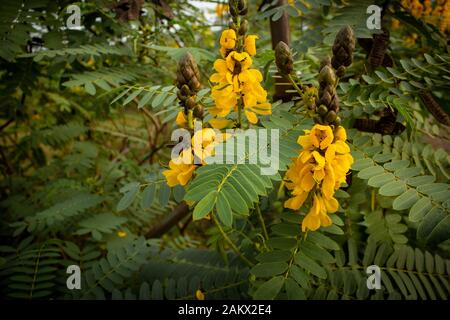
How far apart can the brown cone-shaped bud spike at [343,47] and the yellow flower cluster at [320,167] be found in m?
0.18

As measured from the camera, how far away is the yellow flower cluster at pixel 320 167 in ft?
2.73

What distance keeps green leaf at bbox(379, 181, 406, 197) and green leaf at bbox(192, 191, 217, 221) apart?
Result: 0.48m

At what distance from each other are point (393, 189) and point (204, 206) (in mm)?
548

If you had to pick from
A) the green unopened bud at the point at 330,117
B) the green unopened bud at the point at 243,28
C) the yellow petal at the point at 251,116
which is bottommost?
the yellow petal at the point at 251,116

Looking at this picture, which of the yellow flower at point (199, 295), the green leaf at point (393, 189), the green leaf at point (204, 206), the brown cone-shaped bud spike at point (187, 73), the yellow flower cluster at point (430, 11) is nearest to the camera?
the green leaf at point (204, 206)

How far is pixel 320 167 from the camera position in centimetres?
82

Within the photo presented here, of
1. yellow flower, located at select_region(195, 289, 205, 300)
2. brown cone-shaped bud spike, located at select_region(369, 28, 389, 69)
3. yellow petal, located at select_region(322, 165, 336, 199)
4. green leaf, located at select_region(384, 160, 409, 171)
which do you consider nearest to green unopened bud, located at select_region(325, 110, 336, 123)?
yellow petal, located at select_region(322, 165, 336, 199)

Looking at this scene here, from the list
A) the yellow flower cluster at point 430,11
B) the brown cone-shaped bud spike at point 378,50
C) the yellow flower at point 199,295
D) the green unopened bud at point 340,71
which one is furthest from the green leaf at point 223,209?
the yellow flower cluster at point 430,11

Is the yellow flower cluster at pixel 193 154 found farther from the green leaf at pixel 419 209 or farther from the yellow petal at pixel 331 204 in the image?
the green leaf at pixel 419 209

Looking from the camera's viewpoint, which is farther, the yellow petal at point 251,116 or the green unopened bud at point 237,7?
the yellow petal at point 251,116

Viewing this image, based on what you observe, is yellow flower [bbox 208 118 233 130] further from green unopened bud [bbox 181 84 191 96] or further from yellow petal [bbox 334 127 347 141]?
yellow petal [bbox 334 127 347 141]
